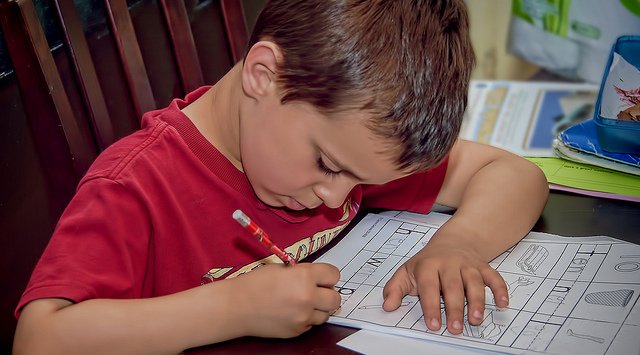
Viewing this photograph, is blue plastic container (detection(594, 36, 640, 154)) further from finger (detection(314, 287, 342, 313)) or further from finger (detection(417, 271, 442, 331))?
finger (detection(314, 287, 342, 313))

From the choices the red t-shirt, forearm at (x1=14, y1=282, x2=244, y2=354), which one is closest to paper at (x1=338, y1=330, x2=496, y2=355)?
forearm at (x1=14, y1=282, x2=244, y2=354)

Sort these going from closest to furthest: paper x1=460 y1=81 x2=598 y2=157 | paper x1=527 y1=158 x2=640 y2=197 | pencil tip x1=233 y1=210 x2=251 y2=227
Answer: pencil tip x1=233 y1=210 x2=251 y2=227 → paper x1=527 y1=158 x2=640 y2=197 → paper x1=460 y1=81 x2=598 y2=157

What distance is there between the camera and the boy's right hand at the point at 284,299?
0.75 meters

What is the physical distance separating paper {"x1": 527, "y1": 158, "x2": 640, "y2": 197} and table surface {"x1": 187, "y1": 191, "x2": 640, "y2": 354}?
20mm

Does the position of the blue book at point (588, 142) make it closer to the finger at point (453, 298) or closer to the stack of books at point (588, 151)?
the stack of books at point (588, 151)

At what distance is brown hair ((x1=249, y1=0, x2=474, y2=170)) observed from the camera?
759 millimetres

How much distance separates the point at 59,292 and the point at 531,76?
172 cm

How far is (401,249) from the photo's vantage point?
945 millimetres

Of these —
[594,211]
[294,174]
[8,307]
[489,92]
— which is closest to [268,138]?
[294,174]

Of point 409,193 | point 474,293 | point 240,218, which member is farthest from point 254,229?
point 409,193

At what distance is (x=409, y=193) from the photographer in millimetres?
1039

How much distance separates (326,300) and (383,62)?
0.23 meters

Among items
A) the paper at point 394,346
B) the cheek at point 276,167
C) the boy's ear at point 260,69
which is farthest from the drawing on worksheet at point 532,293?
the boy's ear at point 260,69

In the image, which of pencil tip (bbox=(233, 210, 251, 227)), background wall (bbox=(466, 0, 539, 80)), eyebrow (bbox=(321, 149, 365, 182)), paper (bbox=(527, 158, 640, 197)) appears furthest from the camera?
background wall (bbox=(466, 0, 539, 80))
